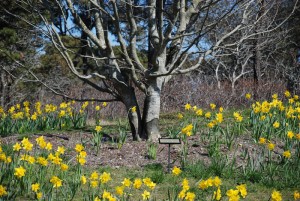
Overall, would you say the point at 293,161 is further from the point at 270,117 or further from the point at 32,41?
the point at 32,41

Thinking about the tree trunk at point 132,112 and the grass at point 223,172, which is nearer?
the grass at point 223,172

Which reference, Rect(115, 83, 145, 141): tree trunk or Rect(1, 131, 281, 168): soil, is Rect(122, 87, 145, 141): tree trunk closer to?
Rect(115, 83, 145, 141): tree trunk

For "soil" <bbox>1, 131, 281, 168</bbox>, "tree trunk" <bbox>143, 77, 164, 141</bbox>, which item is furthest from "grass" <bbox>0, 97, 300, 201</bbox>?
"tree trunk" <bbox>143, 77, 164, 141</bbox>

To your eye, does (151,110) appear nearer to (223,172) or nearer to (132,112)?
(132,112)

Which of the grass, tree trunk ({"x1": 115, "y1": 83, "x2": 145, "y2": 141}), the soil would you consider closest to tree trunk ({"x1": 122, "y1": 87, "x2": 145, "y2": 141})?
tree trunk ({"x1": 115, "y1": 83, "x2": 145, "y2": 141})

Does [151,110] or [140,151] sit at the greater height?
[151,110]

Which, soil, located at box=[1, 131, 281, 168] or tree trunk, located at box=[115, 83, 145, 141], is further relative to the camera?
tree trunk, located at box=[115, 83, 145, 141]

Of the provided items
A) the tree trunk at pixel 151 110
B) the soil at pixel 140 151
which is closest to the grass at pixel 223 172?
the soil at pixel 140 151

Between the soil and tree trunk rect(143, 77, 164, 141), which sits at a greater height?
tree trunk rect(143, 77, 164, 141)

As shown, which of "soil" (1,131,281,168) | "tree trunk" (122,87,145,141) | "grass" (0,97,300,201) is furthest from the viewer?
"tree trunk" (122,87,145,141)

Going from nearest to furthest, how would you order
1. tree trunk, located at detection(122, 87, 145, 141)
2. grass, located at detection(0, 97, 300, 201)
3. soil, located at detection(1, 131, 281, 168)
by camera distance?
grass, located at detection(0, 97, 300, 201)
soil, located at detection(1, 131, 281, 168)
tree trunk, located at detection(122, 87, 145, 141)

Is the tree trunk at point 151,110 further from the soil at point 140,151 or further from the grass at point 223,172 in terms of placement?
the grass at point 223,172

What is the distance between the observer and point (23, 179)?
381 centimetres

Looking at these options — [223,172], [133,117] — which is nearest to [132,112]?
[133,117]
